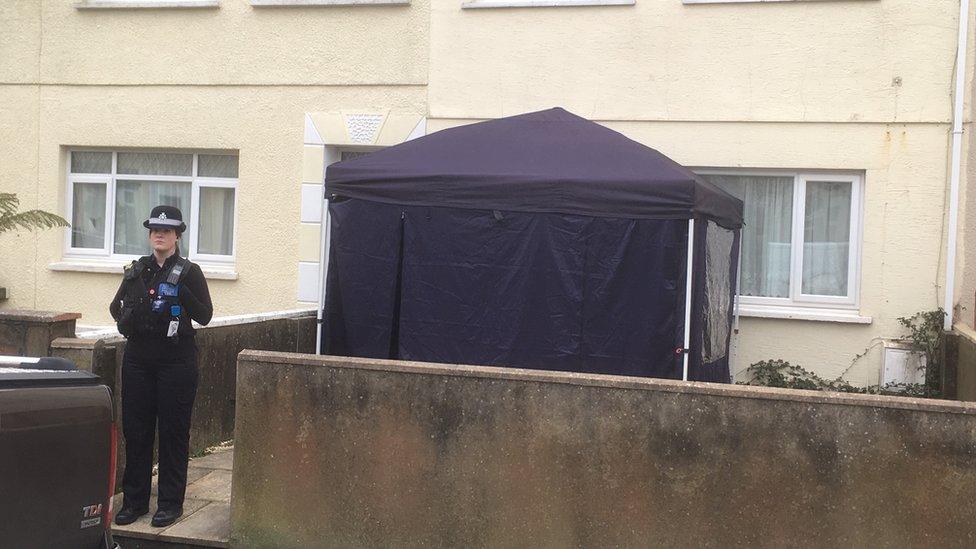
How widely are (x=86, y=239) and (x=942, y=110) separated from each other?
345 inches

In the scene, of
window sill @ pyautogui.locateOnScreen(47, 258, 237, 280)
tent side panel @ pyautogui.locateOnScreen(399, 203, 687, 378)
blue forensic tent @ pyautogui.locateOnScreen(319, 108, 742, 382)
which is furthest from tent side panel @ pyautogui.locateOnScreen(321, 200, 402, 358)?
window sill @ pyautogui.locateOnScreen(47, 258, 237, 280)

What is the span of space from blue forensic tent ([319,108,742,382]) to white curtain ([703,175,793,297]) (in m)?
1.22

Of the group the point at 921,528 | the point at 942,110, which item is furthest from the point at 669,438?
the point at 942,110

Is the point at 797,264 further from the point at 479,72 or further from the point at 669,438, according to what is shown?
the point at 669,438

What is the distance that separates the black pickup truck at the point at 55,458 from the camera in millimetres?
3467

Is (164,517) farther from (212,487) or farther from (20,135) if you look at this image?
(20,135)

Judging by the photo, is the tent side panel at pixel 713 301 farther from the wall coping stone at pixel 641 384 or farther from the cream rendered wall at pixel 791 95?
the wall coping stone at pixel 641 384

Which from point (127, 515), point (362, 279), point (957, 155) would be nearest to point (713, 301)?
point (957, 155)

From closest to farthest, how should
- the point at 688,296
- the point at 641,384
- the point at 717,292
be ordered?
1. the point at 641,384
2. the point at 688,296
3. the point at 717,292

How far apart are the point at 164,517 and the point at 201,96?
5602 mm

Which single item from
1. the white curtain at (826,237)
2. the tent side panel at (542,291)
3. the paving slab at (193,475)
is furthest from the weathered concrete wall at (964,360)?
the paving slab at (193,475)

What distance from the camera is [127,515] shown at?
232 inches

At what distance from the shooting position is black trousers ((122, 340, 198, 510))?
5.87 metres

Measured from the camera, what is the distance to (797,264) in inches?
356
